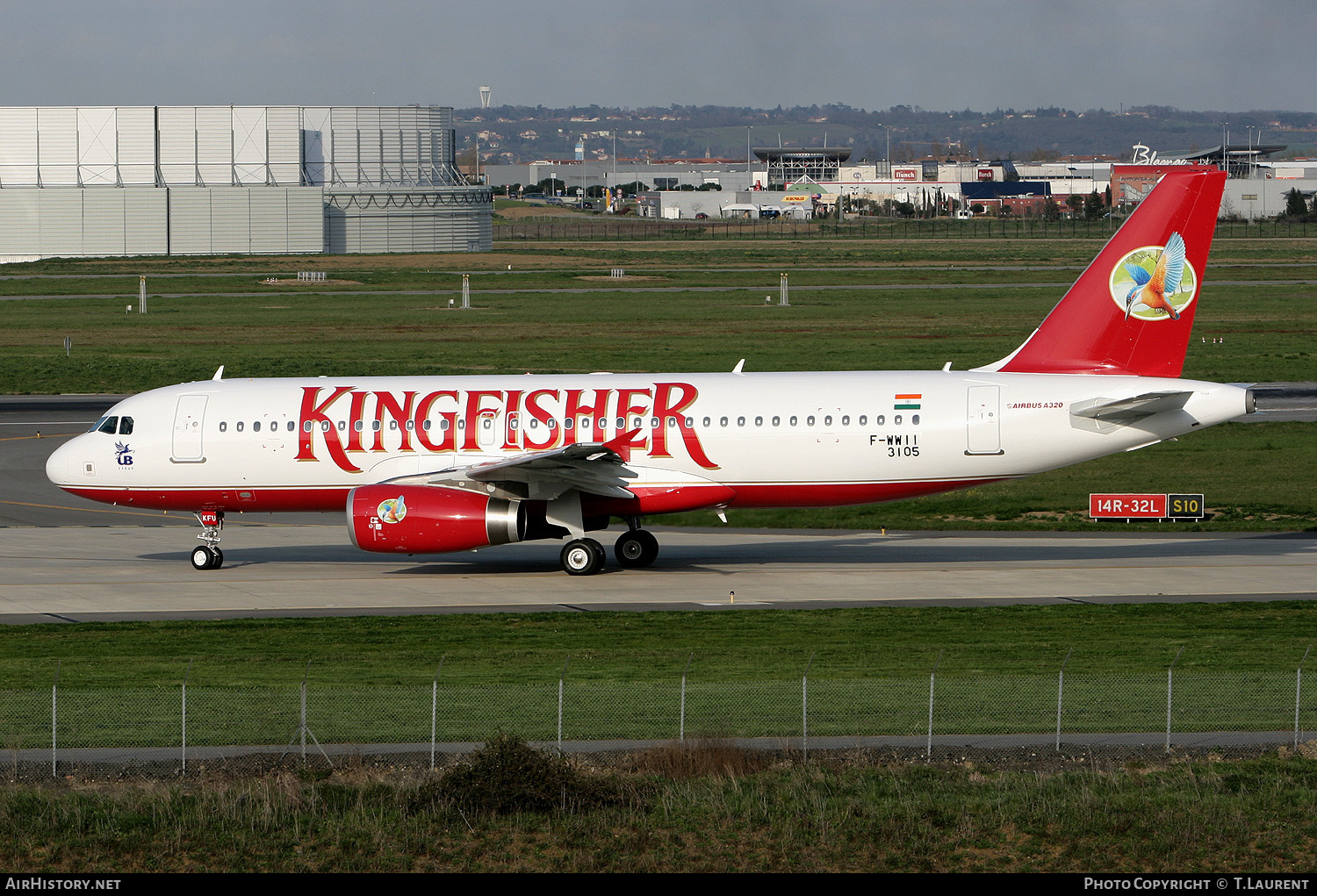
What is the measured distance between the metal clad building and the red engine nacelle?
13286cm

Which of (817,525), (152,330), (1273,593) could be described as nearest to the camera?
(1273,593)

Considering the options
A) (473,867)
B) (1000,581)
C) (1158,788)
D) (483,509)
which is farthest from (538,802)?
(1000,581)

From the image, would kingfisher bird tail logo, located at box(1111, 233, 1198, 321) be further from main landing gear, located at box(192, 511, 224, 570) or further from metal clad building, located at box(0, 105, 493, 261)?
metal clad building, located at box(0, 105, 493, 261)

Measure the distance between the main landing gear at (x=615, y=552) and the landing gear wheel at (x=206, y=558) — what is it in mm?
8998

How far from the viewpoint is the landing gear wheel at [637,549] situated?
38.0m

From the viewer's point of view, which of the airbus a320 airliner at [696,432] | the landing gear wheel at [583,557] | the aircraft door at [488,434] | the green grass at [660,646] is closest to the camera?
the green grass at [660,646]

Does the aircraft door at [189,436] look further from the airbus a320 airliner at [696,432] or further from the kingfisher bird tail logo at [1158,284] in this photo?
the kingfisher bird tail logo at [1158,284]

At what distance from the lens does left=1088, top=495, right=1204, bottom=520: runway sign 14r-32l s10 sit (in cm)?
4350

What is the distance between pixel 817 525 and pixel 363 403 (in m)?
15.0

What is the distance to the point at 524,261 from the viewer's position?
16038 cm

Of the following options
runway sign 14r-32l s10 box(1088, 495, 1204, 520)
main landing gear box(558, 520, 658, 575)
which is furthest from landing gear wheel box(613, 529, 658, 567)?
runway sign 14r-32l s10 box(1088, 495, 1204, 520)

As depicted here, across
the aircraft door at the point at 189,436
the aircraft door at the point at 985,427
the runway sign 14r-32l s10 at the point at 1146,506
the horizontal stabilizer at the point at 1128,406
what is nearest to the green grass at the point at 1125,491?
the runway sign 14r-32l s10 at the point at 1146,506

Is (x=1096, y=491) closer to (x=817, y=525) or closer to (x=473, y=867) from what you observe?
(x=817, y=525)

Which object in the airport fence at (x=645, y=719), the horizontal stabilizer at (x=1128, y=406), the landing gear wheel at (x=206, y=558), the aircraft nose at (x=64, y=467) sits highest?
the horizontal stabilizer at (x=1128, y=406)
